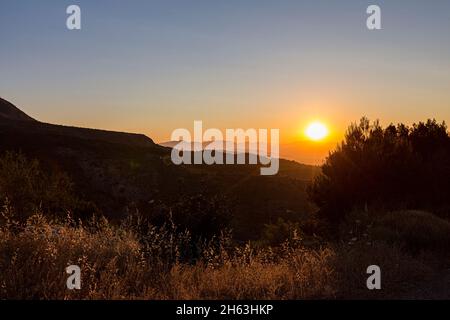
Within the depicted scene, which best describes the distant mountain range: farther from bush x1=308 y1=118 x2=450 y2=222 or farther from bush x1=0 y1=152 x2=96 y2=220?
bush x1=308 y1=118 x2=450 y2=222

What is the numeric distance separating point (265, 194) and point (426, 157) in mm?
24180

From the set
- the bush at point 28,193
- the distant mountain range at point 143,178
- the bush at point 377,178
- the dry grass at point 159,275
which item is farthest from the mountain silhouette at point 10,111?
the dry grass at point 159,275

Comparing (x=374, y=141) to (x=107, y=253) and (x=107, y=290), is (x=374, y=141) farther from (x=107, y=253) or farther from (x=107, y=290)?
(x=107, y=290)

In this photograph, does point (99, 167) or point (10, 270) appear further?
point (99, 167)

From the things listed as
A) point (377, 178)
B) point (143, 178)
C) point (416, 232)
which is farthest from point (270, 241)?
point (143, 178)

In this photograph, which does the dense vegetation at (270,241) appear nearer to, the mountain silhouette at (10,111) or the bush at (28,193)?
the bush at (28,193)

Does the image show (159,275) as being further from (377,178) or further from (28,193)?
(28,193)

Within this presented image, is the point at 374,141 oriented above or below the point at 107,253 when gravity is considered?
above

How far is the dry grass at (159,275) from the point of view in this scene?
6.91m

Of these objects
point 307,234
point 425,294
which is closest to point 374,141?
point 307,234

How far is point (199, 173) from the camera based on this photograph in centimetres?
4975

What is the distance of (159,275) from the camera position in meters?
7.91
